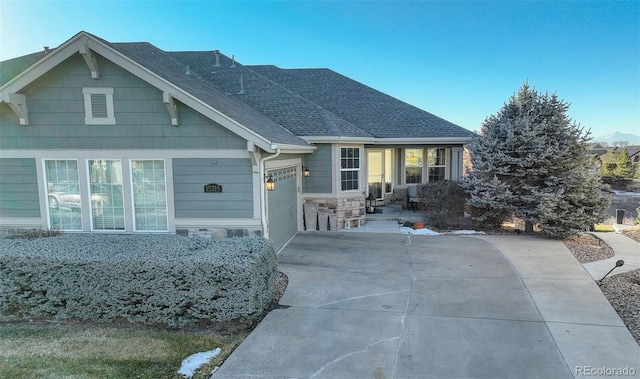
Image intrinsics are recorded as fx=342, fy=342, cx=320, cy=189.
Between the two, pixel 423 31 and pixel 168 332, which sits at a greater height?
pixel 423 31

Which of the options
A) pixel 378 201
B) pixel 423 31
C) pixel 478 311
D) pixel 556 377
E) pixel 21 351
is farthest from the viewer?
pixel 423 31

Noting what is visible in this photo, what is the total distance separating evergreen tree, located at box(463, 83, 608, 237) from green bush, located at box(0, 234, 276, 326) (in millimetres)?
8004

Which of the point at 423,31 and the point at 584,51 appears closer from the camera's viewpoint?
the point at 584,51

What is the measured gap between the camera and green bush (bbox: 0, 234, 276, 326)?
485cm

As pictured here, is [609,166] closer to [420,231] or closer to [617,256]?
[617,256]

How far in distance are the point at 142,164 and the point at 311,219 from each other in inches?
213

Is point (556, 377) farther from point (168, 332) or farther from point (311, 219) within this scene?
point (311, 219)

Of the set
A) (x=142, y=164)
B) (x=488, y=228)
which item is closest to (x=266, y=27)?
(x=142, y=164)

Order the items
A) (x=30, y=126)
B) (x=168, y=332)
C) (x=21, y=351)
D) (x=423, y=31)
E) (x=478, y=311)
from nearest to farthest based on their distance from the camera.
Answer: (x=21, y=351) < (x=168, y=332) < (x=478, y=311) < (x=30, y=126) < (x=423, y=31)

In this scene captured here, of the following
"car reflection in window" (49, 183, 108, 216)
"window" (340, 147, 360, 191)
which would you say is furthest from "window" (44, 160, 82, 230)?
"window" (340, 147, 360, 191)

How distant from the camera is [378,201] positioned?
1409 centimetres

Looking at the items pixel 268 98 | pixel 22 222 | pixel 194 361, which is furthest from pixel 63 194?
pixel 268 98

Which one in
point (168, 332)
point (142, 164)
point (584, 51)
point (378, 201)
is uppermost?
point (584, 51)

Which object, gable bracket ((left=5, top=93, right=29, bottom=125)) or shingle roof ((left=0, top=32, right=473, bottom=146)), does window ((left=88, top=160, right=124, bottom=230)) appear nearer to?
gable bracket ((left=5, top=93, right=29, bottom=125))
